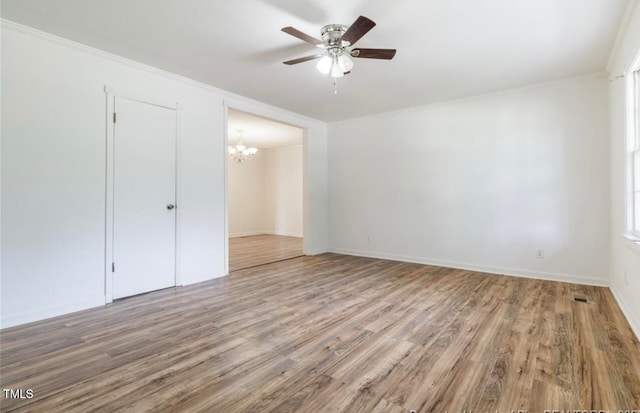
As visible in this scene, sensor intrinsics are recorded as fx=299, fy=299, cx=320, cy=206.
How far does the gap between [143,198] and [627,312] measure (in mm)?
5013

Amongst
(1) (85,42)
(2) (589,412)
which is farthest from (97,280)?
(2) (589,412)

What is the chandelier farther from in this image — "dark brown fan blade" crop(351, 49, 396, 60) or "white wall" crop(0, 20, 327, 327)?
"dark brown fan blade" crop(351, 49, 396, 60)

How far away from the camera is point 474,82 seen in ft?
13.1

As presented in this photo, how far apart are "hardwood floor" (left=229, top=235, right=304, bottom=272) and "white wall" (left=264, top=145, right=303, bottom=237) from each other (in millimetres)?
1185

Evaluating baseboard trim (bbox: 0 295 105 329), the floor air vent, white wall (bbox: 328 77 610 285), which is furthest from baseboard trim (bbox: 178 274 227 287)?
the floor air vent

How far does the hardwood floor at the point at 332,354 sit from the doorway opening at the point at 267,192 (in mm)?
4660

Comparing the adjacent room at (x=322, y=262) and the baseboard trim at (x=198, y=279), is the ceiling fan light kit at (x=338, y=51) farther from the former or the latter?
the baseboard trim at (x=198, y=279)

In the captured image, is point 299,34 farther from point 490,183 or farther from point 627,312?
point 627,312

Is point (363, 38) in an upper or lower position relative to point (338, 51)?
upper

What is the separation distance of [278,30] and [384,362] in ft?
9.44

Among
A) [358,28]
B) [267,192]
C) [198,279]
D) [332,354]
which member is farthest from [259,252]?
[358,28]

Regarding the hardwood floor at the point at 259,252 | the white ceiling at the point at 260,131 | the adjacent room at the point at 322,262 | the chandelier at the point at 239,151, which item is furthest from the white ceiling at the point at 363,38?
the chandelier at the point at 239,151

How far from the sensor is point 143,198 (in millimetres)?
3480

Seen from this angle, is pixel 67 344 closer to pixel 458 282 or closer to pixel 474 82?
pixel 458 282
